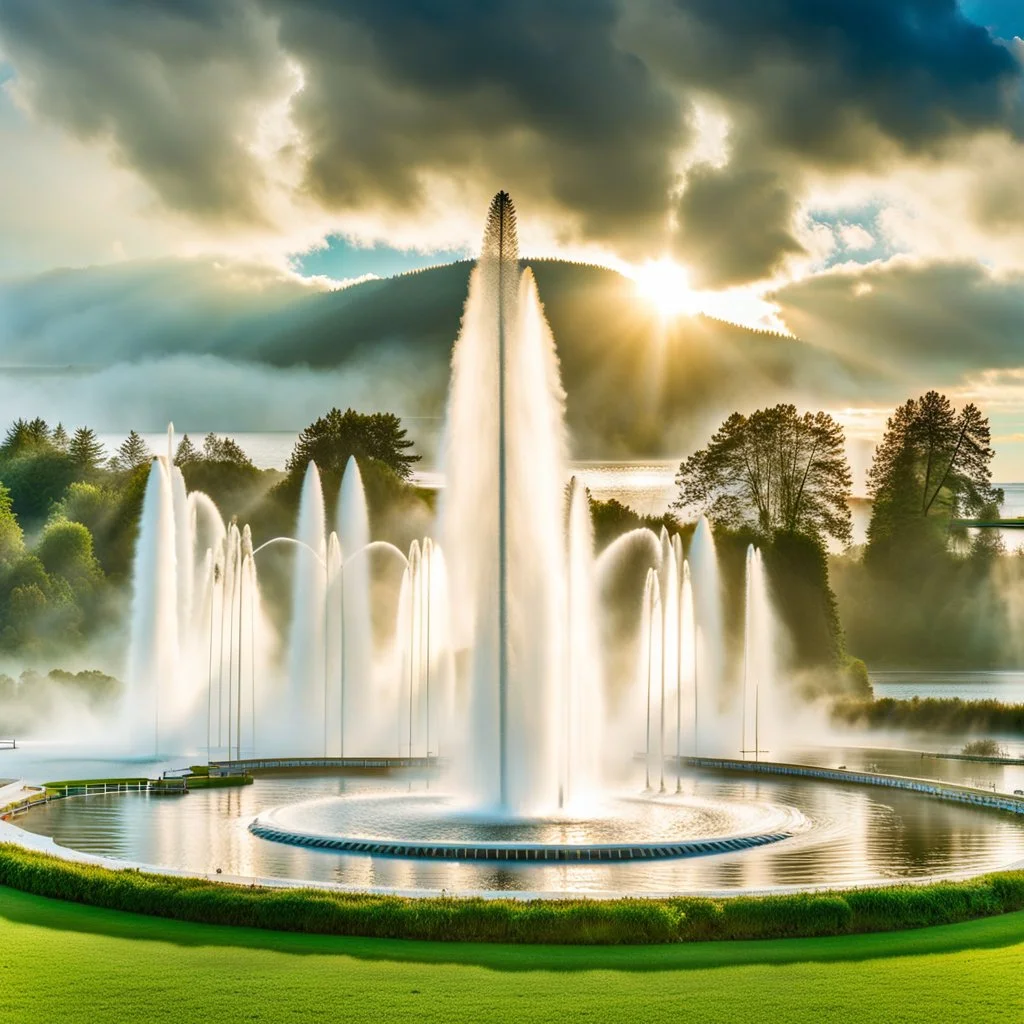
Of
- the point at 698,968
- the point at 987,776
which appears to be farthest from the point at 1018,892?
the point at 987,776

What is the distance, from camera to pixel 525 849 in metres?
22.6

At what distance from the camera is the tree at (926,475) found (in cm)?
7650

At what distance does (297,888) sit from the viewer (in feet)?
61.9

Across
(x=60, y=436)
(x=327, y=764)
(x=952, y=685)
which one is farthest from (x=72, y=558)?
(x=60, y=436)

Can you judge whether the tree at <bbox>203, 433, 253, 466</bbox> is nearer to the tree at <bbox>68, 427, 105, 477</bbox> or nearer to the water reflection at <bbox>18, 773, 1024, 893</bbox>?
the tree at <bbox>68, 427, 105, 477</bbox>

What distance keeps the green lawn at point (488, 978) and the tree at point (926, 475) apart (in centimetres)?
6057

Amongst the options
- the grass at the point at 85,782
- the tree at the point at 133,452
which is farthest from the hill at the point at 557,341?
the grass at the point at 85,782

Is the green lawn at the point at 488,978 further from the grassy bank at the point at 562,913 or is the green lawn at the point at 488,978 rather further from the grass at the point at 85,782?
the grass at the point at 85,782

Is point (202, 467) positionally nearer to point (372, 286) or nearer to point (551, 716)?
point (551, 716)

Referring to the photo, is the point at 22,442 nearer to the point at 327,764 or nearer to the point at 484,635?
the point at 327,764

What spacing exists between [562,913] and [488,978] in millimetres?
1711

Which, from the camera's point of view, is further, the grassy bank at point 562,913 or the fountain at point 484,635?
the fountain at point 484,635

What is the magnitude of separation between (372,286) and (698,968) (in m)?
158

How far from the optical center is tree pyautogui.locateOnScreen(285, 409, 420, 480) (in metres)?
75.2
